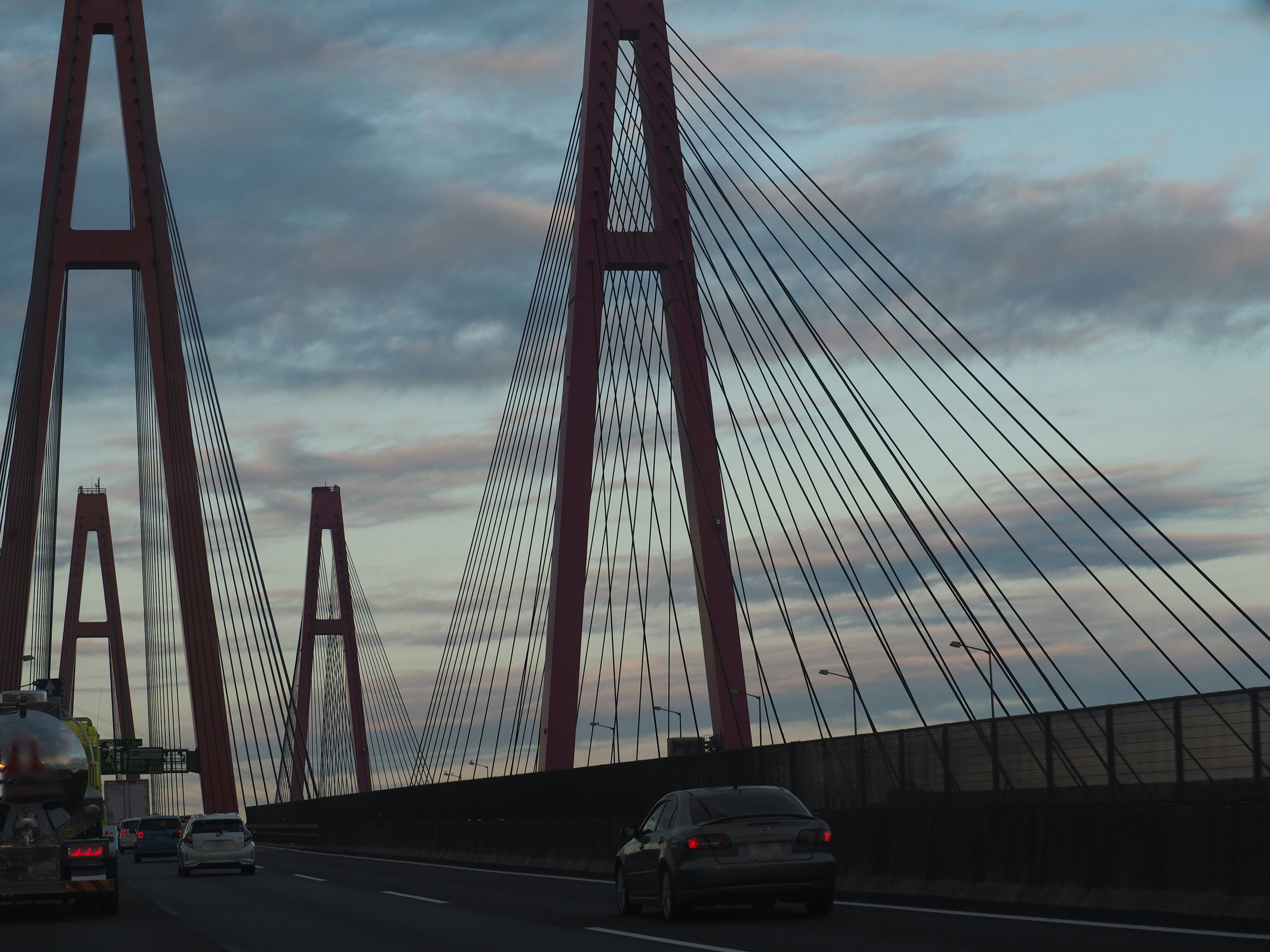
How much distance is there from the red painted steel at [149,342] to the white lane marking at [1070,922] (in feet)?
78.4

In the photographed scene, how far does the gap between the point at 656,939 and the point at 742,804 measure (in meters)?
2.83

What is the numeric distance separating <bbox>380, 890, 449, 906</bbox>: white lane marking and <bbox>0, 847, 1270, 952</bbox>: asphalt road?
6 centimetres

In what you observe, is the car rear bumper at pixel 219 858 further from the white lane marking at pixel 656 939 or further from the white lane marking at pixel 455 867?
the white lane marking at pixel 656 939

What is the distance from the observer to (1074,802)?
1844 centimetres

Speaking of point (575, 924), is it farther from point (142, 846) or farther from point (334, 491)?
point (334, 491)

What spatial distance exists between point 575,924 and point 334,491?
213ft

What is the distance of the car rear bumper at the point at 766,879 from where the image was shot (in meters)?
16.9

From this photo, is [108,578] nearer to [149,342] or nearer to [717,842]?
[149,342]

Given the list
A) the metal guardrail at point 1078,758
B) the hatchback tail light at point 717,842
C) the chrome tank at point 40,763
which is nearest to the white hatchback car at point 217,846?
the chrome tank at point 40,763

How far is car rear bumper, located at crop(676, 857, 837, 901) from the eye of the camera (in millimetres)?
16922

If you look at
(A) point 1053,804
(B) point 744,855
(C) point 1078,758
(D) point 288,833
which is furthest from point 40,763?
(D) point 288,833

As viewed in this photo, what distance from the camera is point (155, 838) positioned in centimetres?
5125

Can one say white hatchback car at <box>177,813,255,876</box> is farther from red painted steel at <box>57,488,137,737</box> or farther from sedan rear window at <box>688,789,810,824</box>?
red painted steel at <box>57,488,137,737</box>

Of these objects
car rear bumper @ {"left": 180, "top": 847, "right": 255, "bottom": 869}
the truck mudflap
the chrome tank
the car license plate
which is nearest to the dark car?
the car license plate
